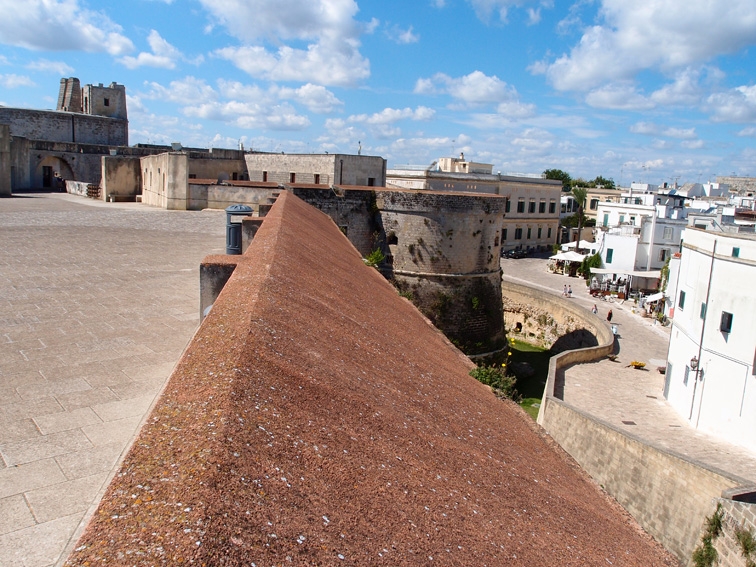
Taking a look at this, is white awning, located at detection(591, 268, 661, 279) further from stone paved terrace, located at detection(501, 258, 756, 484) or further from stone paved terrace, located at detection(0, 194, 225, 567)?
stone paved terrace, located at detection(0, 194, 225, 567)

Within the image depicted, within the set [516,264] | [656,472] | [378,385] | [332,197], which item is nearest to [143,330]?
[378,385]

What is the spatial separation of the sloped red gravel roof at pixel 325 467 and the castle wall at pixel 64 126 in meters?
36.6

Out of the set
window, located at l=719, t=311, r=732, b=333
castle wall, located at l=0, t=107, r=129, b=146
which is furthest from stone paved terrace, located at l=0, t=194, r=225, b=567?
castle wall, located at l=0, t=107, r=129, b=146

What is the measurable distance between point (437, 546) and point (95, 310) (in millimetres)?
6393

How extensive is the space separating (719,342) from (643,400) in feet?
10.0

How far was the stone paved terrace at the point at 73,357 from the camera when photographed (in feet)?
11.6

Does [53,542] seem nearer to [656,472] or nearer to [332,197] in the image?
[656,472]

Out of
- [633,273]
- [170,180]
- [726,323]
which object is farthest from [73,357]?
[633,273]

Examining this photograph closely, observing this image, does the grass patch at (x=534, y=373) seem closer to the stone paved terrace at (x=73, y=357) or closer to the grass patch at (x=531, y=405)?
the grass patch at (x=531, y=405)

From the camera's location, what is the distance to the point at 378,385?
15.2 feet

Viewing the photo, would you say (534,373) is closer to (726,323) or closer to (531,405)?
(531,405)

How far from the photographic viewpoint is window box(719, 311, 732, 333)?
14.7 metres

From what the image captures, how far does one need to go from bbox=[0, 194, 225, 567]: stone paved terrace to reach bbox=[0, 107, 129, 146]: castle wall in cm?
2671

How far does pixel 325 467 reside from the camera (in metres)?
2.85
